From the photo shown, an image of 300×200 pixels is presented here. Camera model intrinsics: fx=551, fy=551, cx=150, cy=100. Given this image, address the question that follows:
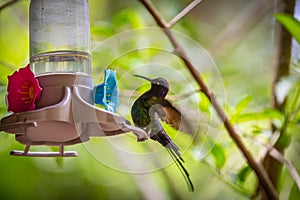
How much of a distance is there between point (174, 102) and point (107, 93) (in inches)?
6.2

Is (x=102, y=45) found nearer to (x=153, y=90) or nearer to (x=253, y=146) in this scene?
(x=153, y=90)

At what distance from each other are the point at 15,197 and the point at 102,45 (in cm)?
133

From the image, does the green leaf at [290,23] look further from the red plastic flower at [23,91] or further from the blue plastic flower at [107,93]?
the red plastic flower at [23,91]

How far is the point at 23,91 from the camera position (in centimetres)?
77

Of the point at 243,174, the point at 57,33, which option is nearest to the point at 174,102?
the point at 57,33

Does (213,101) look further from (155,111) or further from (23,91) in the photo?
(23,91)

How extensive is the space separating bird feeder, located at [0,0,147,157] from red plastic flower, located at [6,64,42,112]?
14mm

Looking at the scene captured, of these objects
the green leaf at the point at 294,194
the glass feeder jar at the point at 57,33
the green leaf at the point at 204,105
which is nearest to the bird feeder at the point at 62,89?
the glass feeder jar at the point at 57,33

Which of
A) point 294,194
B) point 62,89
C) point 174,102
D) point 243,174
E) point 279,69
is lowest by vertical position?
point 294,194

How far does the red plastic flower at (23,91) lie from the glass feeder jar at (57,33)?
13cm

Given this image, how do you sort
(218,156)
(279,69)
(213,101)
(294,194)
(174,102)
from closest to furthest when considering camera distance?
(174,102) → (213,101) → (218,156) → (279,69) → (294,194)

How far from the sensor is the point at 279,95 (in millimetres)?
1100

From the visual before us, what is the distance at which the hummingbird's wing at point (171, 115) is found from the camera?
0.77 m

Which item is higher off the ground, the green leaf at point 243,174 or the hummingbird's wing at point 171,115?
the hummingbird's wing at point 171,115
